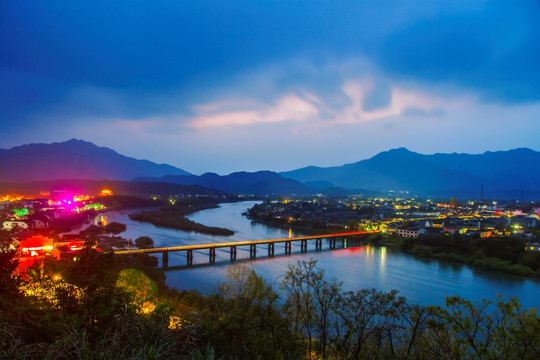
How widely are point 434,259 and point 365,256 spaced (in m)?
2.41

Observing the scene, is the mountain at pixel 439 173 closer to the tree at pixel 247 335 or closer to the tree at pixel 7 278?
the tree at pixel 247 335

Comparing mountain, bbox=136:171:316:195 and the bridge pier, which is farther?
mountain, bbox=136:171:316:195

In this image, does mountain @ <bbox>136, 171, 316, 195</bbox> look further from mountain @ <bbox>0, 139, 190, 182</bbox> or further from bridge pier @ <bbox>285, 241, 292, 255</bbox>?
bridge pier @ <bbox>285, 241, 292, 255</bbox>

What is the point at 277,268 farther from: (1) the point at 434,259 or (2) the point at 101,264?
(2) the point at 101,264

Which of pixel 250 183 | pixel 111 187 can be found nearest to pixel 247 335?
pixel 111 187

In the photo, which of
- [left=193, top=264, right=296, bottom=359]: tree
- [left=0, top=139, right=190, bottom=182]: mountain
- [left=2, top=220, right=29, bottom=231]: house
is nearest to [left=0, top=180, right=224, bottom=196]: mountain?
[left=0, top=139, right=190, bottom=182]: mountain

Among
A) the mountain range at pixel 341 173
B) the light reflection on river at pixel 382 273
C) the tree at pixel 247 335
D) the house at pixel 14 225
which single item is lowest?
the light reflection on river at pixel 382 273

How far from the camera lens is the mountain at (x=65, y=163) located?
74.1 meters

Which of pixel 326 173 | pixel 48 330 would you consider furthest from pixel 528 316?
pixel 326 173

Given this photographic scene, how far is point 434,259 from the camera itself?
525 inches

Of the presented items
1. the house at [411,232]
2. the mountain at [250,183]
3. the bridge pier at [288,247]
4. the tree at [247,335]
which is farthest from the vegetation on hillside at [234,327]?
the mountain at [250,183]

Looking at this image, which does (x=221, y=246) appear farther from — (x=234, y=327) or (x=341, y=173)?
(x=341, y=173)

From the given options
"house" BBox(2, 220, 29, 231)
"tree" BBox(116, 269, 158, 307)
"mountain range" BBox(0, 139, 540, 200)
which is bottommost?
"house" BBox(2, 220, 29, 231)

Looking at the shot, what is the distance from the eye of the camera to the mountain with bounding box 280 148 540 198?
3462 inches
